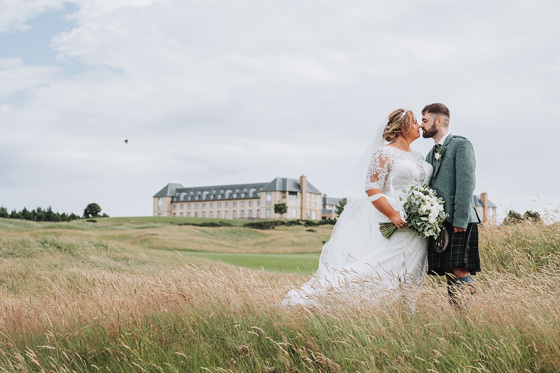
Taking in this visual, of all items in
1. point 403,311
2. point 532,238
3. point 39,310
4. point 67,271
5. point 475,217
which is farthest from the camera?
point 67,271

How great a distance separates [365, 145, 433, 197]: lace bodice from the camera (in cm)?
526

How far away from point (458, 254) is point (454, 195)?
0.65m

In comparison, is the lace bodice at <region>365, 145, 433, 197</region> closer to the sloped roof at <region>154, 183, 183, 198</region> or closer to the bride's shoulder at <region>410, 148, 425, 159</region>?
Result: the bride's shoulder at <region>410, 148, 425, 159</region>

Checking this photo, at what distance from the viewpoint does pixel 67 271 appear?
11.3 m

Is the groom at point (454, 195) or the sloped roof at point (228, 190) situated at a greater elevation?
the sloped roof at point (228, 190)

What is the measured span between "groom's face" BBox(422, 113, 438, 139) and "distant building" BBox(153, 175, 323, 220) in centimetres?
8109

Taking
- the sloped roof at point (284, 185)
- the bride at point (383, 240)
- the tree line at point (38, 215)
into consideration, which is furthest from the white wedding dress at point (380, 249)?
the sloped roof at point (284, 185)

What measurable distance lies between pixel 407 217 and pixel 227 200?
323ft

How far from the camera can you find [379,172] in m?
5.26

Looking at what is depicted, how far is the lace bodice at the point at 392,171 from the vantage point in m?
→ 5.26

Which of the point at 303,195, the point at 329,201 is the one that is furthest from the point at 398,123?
the point at 329,201

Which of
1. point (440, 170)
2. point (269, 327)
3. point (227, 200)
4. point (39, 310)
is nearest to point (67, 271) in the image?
point (39, 310)

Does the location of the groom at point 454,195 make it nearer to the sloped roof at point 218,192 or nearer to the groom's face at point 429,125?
the groom's face at point 429,125

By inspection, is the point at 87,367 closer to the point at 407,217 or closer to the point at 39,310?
the point at 39,310
